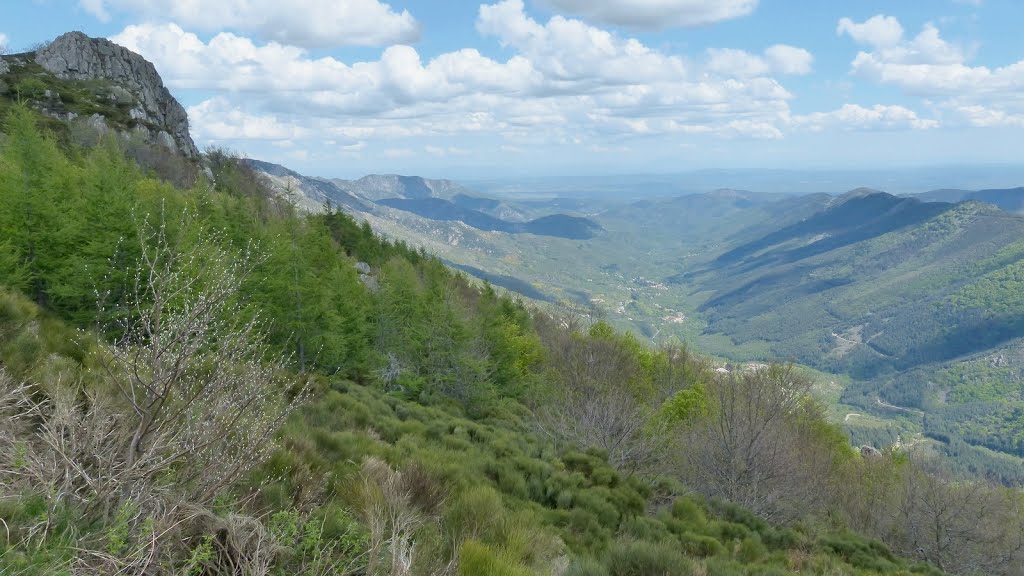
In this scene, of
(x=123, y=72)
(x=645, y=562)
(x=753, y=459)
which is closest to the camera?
(x=645, y=562)

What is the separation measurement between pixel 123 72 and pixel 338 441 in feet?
347

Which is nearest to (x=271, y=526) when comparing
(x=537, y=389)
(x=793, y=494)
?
(x=793, y=494)

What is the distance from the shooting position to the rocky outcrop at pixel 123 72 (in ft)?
252

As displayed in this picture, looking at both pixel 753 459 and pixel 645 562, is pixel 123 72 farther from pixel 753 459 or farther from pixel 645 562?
pixel 645 562

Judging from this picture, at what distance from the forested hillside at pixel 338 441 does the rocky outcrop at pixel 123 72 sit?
40776 millimetres

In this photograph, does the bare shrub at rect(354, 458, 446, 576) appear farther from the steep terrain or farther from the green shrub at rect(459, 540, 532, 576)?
the green shrub at rect(459, 540, 532, 576)

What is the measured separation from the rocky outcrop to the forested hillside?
4078 cm

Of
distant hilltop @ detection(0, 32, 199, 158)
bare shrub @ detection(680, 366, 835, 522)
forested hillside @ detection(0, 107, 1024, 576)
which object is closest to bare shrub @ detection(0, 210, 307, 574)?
forested hillside @ detection(0, 107, 1024, 576)

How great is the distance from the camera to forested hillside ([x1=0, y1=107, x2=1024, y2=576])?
164 inches

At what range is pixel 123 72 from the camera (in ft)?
280

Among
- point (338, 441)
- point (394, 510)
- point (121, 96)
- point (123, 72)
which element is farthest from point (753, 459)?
point (123, 72)

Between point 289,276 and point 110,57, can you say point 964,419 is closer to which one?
point 289,276

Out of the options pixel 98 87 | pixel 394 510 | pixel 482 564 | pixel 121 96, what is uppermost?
pixel 98 87

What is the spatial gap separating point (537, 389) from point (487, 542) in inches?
1258
